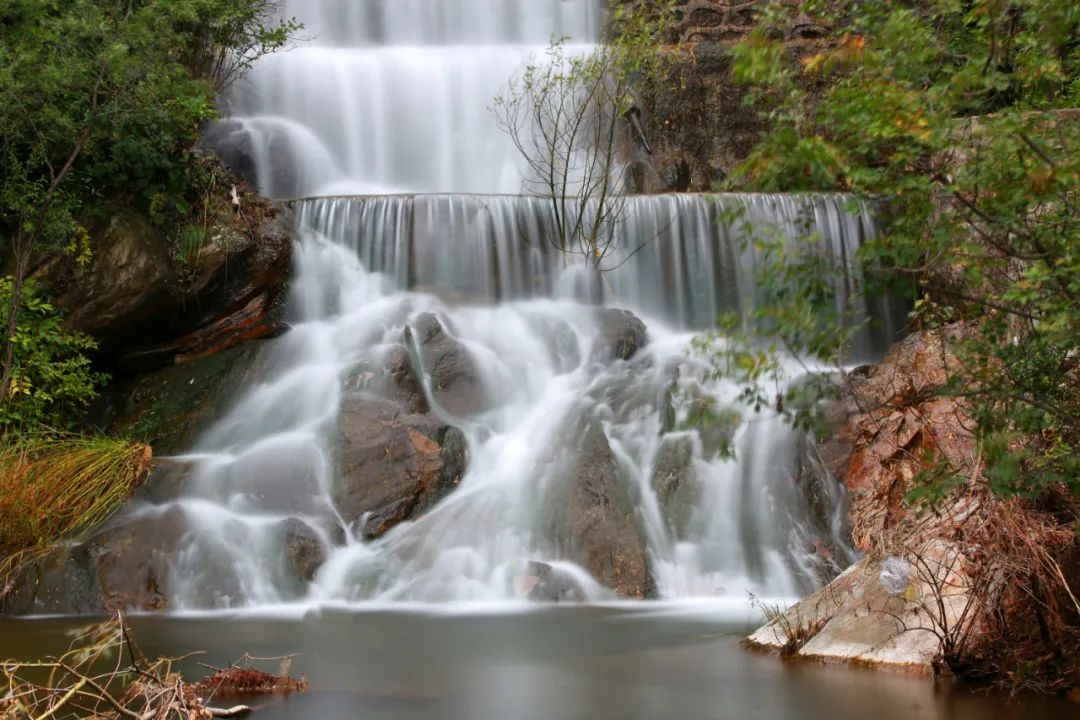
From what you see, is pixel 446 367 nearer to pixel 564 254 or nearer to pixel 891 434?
pixel 564 254

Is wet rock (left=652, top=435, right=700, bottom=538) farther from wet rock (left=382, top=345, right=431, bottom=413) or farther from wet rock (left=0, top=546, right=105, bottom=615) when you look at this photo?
wet rock (left=0, top=546, right=105, bottom=615)

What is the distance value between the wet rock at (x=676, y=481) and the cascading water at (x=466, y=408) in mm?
19

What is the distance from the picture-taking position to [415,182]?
17.4m

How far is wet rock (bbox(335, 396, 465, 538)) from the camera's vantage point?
9773mm

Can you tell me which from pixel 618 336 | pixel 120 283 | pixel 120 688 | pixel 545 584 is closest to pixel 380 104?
pixel 120 283

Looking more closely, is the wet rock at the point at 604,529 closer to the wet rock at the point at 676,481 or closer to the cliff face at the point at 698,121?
the wet rock at the point at 676,481

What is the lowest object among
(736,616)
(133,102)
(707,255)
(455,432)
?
(736,616)

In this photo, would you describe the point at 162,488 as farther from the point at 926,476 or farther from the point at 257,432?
the point at 926,476

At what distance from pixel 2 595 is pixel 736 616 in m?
5.76

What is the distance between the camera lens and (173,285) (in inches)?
491

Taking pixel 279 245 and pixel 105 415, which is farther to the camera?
pixel 279 245

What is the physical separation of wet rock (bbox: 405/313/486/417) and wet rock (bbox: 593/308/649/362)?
5.20 ft

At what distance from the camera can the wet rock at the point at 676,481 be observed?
381 inches

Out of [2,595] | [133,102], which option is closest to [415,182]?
[133,102]
